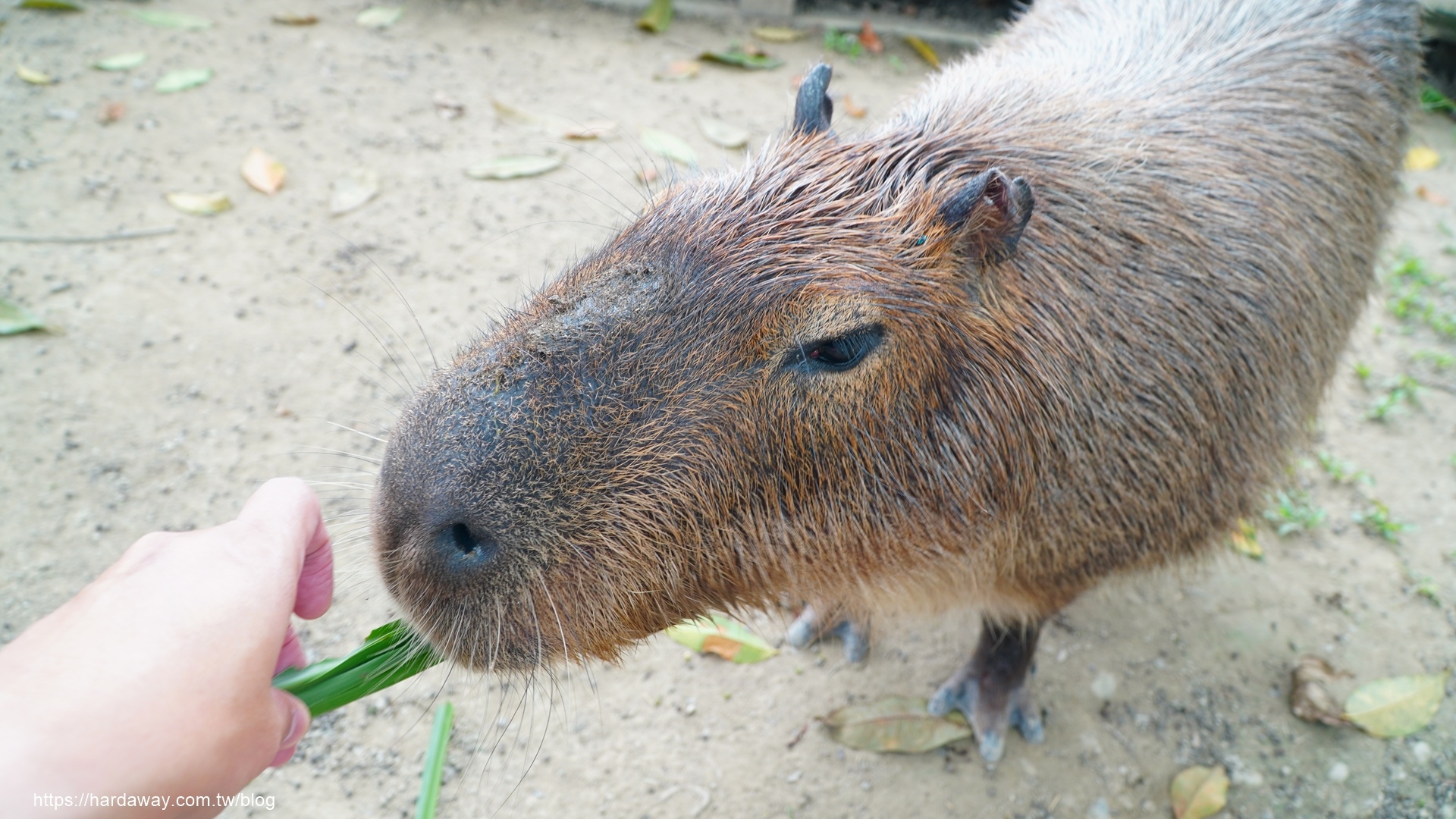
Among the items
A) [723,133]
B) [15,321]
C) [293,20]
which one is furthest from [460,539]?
[293,20]

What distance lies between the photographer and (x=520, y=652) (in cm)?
192

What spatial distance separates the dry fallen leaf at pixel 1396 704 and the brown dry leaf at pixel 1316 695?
0.04 meters

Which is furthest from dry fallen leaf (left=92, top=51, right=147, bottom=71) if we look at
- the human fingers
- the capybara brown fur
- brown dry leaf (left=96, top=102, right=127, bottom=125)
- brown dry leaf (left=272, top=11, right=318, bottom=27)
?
the human fingers

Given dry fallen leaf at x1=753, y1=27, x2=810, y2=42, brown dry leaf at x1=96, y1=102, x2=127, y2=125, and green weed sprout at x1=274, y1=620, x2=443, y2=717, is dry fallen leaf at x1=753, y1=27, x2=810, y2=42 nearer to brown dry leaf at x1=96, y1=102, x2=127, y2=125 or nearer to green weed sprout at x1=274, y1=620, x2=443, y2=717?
brown dry leaf at x1=96, y1=102, x2=127, y2=125

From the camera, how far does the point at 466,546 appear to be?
70.2 inches

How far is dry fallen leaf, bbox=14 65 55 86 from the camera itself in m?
5.18

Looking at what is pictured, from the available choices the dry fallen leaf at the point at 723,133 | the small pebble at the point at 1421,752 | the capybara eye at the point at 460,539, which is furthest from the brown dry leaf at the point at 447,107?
the small pebble at the point at 1421,752

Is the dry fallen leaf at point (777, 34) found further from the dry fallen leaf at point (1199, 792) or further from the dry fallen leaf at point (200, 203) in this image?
the dry fallen leaf at point (1199, 792)

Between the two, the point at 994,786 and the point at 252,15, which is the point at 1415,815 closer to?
the point at 994,786

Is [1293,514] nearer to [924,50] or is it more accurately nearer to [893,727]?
[893,727]

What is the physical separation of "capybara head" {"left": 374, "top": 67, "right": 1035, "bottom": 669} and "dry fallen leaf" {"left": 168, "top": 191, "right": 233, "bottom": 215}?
11.4ft

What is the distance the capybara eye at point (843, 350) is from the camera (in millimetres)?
2033

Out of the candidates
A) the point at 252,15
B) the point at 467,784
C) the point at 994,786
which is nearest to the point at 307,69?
the point at 252,15

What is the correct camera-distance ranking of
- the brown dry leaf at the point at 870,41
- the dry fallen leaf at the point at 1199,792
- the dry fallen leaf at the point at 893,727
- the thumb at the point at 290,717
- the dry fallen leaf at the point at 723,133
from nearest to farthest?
the thumb at the point at 290,717
the dry fallen leaf at the point at 1199,792
the dry fallen leaf at the point at 893,727
the dry fallen leaf at the point at 723,133
the brown dry leaf at the point at 870,41
